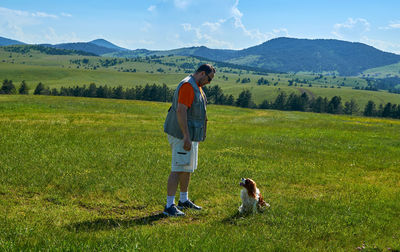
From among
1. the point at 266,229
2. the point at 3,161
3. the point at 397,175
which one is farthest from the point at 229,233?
the point at 397,175

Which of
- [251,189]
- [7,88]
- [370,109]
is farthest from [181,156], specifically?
[370,109]

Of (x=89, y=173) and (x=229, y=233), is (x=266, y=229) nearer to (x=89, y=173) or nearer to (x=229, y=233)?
(x=229, y=233)

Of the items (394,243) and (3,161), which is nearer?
(394,243)

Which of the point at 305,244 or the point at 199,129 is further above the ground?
the point at 199,129

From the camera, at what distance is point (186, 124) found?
7.13m

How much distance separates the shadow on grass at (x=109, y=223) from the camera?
20.9 feet

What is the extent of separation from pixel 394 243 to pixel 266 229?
2496mm

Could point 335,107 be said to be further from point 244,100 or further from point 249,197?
point 249,197

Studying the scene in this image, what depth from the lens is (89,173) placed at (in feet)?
34.6

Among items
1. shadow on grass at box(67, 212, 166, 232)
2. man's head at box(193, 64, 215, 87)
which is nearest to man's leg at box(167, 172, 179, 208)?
shadow on grass at box(67, 212, 166, 232)

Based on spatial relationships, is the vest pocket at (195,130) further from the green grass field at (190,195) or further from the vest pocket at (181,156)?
the green grass field at (190,195)

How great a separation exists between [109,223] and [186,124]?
8.92 feet

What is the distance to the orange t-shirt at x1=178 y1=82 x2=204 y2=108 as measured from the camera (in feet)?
23.4

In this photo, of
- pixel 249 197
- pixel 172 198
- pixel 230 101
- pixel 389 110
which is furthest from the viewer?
pixel 230 101
